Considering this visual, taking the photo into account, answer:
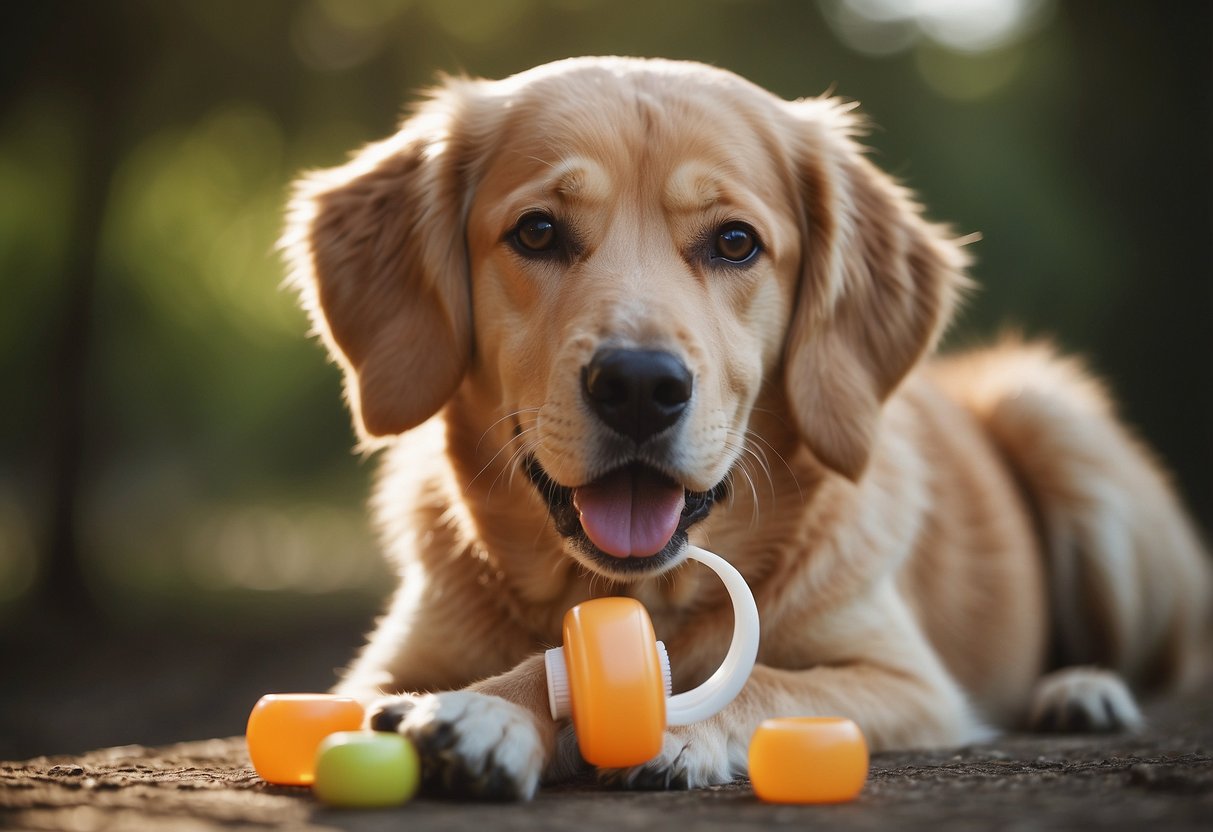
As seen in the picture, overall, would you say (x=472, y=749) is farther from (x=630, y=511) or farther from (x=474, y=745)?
(x=630, y=511)

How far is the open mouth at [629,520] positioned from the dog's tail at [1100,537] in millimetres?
2690

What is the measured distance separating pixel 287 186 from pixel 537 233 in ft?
14.8

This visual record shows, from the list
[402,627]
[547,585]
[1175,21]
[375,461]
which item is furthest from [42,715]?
[1175,21]

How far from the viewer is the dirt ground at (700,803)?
1.96m

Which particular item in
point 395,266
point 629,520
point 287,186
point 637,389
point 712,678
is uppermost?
point 287,186

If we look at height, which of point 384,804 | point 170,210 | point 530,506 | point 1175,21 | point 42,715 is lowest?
point 42,715

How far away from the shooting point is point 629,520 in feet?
9.16

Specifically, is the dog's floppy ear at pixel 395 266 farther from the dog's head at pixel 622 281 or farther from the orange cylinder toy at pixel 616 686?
the orange cylinder toy at pixel 616 686

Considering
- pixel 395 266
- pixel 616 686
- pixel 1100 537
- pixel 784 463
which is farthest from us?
pixel 1100 537

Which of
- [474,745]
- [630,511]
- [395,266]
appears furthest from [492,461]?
[474,745]

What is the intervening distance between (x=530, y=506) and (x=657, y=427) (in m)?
0.72

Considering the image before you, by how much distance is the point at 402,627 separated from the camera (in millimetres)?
3445

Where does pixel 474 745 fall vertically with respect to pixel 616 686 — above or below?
below

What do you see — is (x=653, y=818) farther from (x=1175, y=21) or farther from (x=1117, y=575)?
(x=1175, y=21)
